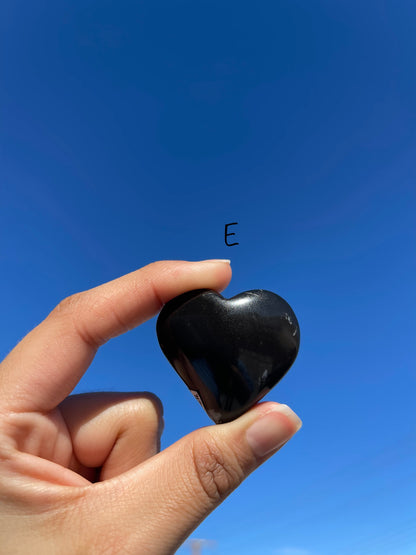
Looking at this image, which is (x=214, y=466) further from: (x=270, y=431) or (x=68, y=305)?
(x=68, y=305)

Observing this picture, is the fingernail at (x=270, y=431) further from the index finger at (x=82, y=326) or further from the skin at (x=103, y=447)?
the index finger at (x=82, y=326)

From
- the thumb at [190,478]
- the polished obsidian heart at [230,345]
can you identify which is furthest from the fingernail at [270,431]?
the polished obsidian heart at [230,345]

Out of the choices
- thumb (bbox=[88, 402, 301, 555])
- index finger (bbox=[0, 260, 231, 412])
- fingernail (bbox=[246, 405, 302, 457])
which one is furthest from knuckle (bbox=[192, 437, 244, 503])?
index finger (bbox=[0, 260, 231, 412])

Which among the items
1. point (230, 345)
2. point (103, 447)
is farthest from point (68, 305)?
point (230, 345)

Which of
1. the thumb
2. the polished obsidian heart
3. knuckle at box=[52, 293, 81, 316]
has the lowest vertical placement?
the thumb

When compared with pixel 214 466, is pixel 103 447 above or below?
above

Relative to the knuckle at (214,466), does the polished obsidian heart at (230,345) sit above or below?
above

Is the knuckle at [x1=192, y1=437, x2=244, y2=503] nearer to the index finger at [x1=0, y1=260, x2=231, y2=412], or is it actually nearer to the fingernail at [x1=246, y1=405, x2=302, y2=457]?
the fingernail at [x1=246, y1=405, x2=302, y2=457]
